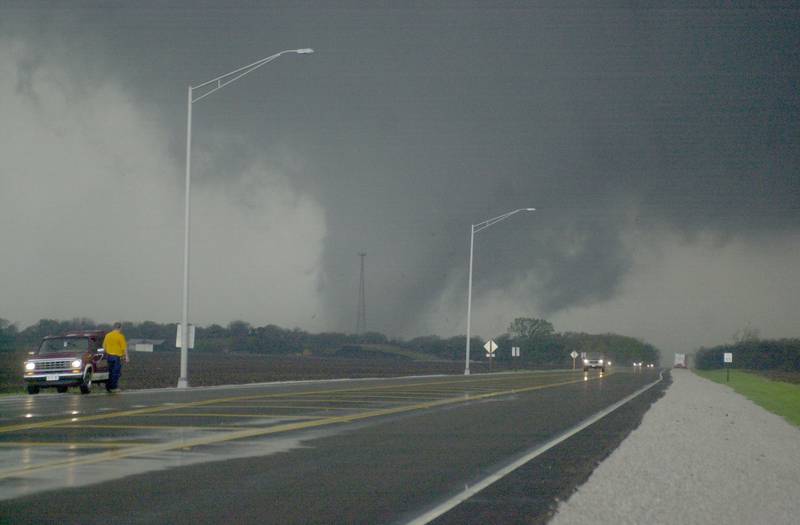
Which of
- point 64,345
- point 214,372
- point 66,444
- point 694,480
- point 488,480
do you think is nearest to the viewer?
point 488,480

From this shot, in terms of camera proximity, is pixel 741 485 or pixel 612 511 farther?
pixel 741 485

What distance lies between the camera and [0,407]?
21.6 meters

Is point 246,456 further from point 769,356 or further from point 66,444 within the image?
point 769,356

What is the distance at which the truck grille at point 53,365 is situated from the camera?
92.5 ft

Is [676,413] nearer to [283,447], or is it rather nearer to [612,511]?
[283,447]

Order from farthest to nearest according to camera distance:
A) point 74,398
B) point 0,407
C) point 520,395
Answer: point 520,395, point 74,398, point 0,407

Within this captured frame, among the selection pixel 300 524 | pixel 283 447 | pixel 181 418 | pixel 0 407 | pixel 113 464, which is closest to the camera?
pixel 300 524

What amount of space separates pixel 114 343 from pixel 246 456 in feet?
52.7

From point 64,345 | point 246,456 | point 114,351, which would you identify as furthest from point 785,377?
point 246,456

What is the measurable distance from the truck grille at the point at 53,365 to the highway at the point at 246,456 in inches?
124

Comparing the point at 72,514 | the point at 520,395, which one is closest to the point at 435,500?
the point at 72,514

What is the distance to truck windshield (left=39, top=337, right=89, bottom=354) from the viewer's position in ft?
94.8

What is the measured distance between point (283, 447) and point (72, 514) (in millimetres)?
5819

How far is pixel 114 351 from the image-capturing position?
28.2 metres
